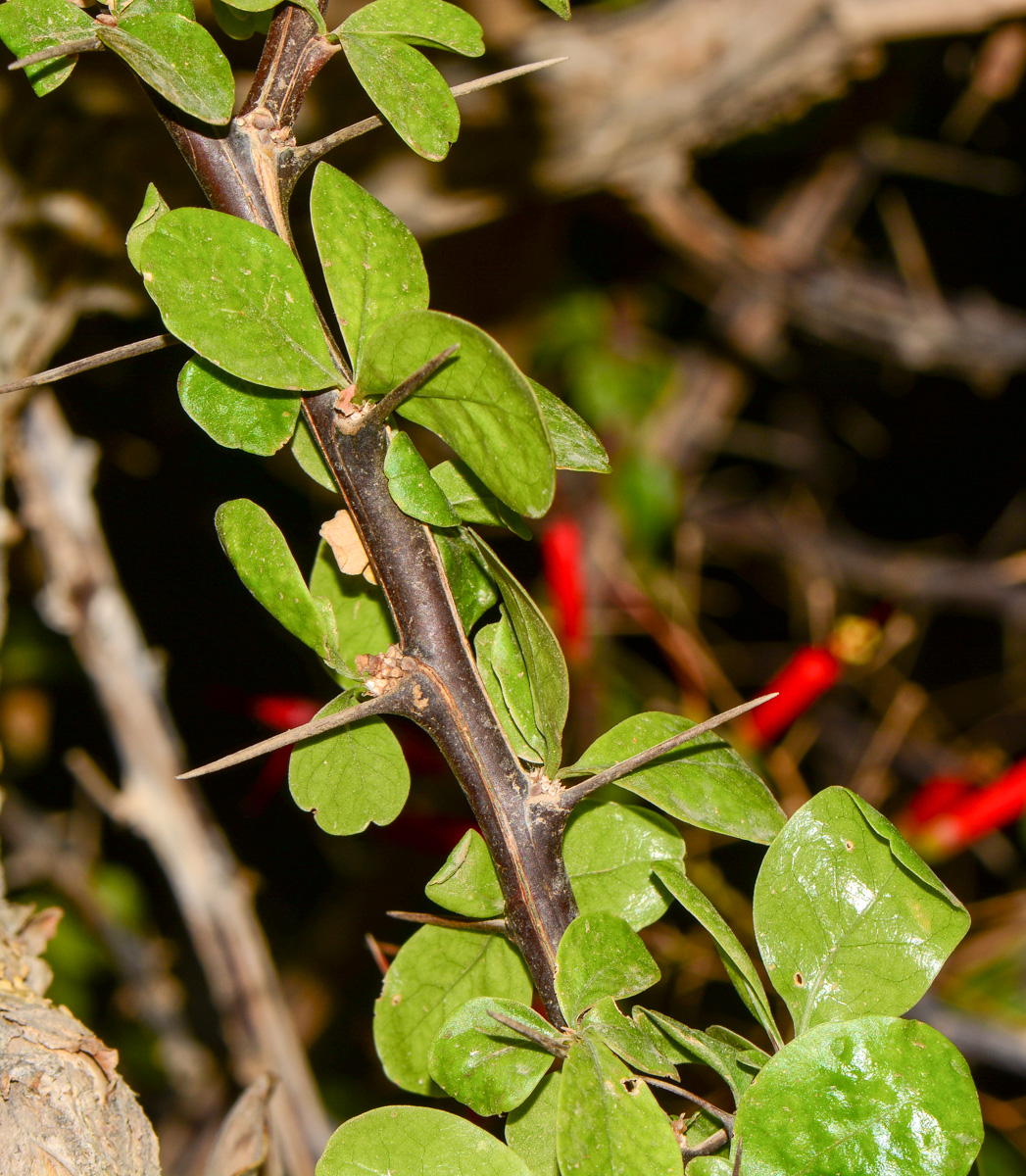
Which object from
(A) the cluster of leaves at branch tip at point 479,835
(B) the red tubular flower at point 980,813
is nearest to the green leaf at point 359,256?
(A) the cluster of leaves at branch tip at point 479,835

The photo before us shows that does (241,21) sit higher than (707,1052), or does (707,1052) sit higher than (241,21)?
(241,21)

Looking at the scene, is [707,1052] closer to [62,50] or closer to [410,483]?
[410,483]

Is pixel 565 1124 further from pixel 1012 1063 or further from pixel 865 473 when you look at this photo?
pixel 865 473

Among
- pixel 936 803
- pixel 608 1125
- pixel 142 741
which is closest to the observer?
pixel 608 1125

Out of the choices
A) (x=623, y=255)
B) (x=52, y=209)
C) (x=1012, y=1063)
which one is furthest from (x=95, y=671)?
(x=623, y=255)

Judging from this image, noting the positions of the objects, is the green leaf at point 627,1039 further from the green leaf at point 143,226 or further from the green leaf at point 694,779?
the green leaf at point 143,226

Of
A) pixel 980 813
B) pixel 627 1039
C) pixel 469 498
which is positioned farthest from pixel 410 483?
pixel 980 813
